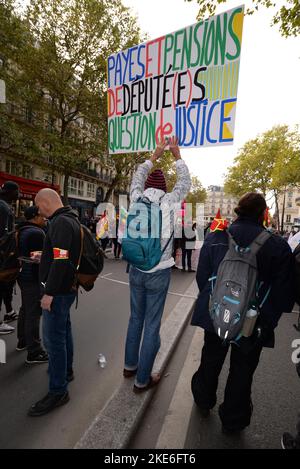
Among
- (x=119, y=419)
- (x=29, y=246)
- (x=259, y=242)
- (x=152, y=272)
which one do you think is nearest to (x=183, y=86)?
(x=259, y=242)

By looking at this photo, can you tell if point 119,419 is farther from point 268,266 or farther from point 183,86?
point 183,86

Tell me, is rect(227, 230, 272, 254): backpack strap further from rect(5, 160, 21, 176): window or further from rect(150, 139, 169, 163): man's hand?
rect(5, 160, 21, 176): window

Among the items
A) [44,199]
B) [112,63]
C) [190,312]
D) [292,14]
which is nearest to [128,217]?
[44,199]

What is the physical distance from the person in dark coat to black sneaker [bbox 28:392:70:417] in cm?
122

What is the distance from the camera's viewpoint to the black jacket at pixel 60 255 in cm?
221

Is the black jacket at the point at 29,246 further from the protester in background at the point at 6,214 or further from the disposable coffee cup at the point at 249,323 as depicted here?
the disposable coffee cup at the point at 249,323

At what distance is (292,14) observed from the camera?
5.61 m

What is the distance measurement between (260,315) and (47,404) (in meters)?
1.97

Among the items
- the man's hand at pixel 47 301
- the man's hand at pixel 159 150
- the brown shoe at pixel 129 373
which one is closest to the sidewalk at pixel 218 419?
the brown shoe at pixel 129 373

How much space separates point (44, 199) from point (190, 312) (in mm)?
3572

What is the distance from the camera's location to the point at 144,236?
2.37 metres

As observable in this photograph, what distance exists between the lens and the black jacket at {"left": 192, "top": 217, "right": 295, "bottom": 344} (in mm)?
2031

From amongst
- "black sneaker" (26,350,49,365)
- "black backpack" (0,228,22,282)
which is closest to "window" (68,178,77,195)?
"black backpack" (0,228,22,282)
